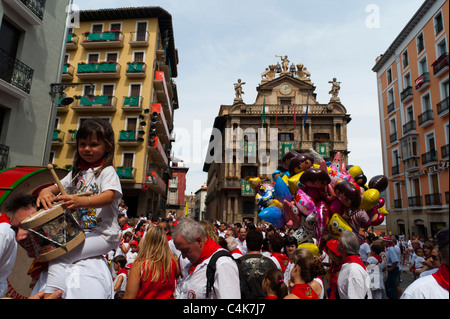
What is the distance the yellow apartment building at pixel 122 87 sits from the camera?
74.6 ft

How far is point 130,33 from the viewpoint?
24969mm

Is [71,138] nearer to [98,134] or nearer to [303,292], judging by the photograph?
[98,134]

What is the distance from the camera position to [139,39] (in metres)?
25.0

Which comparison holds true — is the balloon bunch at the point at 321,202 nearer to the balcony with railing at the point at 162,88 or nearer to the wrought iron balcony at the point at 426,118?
the wrought iron balcony at the point at 426,118

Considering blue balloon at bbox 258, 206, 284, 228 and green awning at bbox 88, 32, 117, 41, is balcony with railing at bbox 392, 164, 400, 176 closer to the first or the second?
blue balloon at bbox 258, 206, 284, 228

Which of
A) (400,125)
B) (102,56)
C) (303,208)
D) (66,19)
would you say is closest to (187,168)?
(102,56)

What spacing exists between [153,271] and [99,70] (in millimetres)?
24815

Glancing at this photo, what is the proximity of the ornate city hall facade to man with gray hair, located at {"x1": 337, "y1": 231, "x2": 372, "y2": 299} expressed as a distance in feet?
89.7

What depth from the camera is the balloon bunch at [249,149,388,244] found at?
5547mm

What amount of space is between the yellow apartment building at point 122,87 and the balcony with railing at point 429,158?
63.6ft

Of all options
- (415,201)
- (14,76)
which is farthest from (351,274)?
(415,201)

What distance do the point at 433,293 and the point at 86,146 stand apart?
265 cm

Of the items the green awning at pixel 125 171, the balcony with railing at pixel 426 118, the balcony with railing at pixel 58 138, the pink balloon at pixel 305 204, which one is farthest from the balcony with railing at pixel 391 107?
the balcony with railing at pixel 58 138
